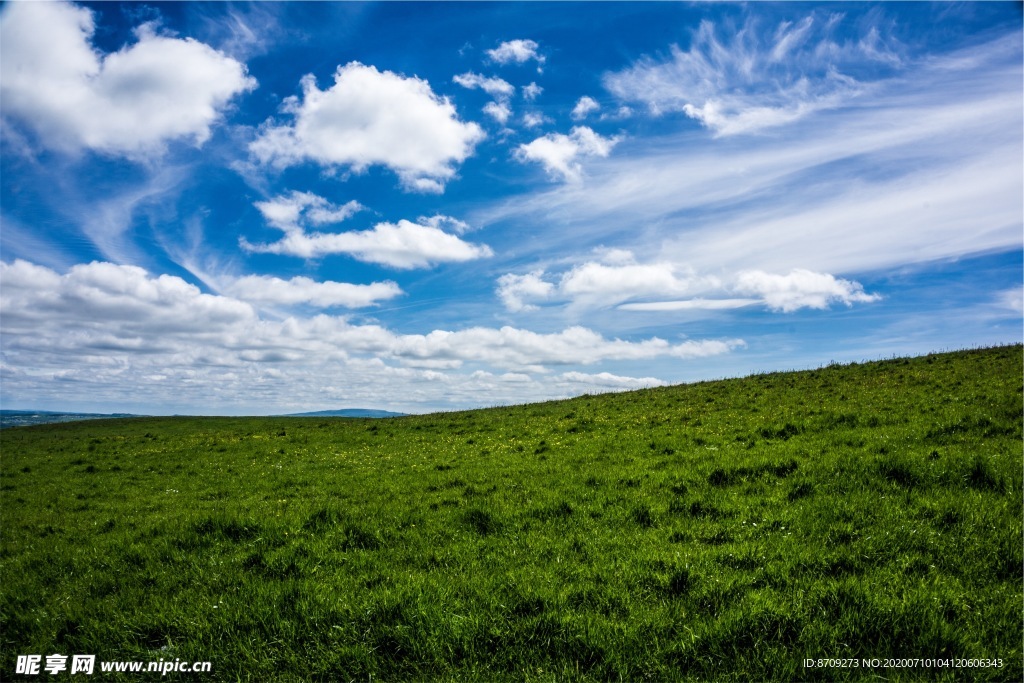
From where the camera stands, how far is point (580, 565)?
9125mm

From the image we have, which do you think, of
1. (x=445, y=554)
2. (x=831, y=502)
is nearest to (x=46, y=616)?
(x=445, y=554)

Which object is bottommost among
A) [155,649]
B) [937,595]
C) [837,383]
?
[155,649]

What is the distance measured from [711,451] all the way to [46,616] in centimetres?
1699

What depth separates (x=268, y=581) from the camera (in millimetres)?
9320

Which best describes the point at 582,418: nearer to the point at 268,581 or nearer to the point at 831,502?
the point at 831,502

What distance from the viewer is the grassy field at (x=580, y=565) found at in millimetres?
6820

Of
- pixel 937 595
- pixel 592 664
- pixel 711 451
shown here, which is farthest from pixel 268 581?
pixel 711 451

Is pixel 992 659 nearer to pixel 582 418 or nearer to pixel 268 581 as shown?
pixel 268 581

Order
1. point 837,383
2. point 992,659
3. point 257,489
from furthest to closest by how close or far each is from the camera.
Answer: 1. point 837,383
2. point 257,489
3. point 992,659

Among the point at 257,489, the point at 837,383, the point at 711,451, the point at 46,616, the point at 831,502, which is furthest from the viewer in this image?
Answer: the point at 837,383

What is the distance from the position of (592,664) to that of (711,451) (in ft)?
39.6

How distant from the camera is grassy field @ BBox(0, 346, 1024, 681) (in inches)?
269

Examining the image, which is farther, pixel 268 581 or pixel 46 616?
pixel 268 581

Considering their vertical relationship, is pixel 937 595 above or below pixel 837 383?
below
